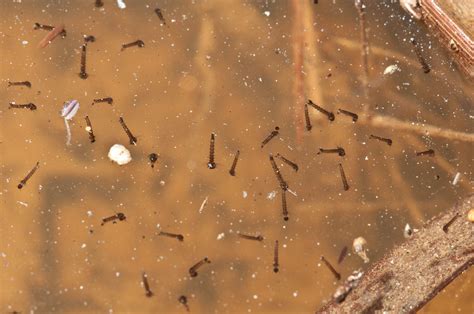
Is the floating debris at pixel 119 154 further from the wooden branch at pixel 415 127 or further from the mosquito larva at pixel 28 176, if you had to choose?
the wooden branch at pixel 415 127

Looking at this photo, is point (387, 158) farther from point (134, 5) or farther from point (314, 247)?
point (134, 5)

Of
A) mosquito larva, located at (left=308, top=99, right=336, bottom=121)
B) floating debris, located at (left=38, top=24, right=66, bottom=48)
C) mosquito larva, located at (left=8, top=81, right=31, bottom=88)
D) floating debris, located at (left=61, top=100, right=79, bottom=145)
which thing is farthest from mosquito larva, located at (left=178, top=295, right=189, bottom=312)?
floating debris, located at (left=38, top=24, right=66, bottom=48)

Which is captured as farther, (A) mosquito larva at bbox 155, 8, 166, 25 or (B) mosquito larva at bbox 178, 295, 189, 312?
(A) mosquito larva at bbox 155, 8, 166, 25

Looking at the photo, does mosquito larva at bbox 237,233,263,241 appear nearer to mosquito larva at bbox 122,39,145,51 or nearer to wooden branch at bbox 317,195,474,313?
wooden branch at bbox 317,195,474,313

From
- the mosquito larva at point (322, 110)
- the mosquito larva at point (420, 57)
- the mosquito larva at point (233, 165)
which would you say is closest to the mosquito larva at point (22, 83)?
the mosquito larva at point (233, 165)

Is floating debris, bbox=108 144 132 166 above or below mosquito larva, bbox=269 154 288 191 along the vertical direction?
below

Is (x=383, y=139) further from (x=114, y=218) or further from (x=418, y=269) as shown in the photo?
(x=114, y=218)
